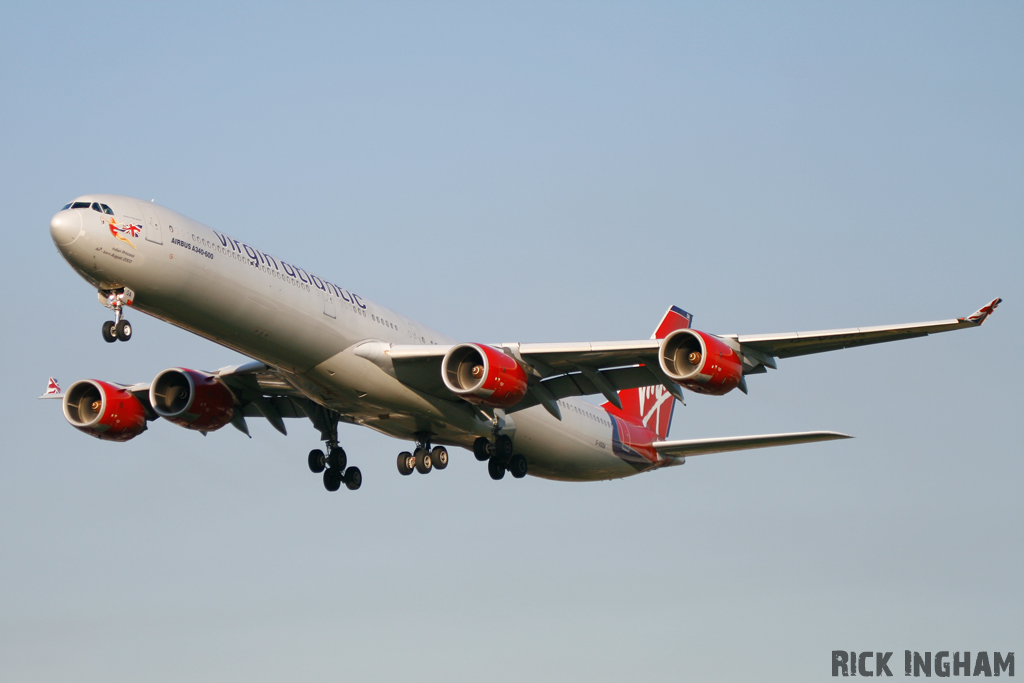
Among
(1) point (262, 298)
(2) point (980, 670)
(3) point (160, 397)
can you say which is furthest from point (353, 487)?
(2) point (980, 670)

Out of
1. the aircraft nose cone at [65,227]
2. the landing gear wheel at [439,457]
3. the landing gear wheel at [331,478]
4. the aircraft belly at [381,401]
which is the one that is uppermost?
the aircraft nose cone at [65,227]

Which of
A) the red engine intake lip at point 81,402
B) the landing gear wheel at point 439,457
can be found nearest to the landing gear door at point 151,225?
the red engine intake lip at point 81,402

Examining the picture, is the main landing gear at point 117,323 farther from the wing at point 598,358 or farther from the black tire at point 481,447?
the black tire at point 481,447

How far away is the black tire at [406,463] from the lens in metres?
35.9

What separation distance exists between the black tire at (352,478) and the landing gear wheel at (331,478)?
0.26 metres

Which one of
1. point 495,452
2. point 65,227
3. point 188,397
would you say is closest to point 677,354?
point 495,452

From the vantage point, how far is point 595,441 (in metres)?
39.7

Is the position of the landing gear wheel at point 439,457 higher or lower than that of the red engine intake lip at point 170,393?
lower

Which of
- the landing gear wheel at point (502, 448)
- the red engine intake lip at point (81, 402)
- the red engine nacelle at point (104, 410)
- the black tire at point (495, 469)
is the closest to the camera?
the landing gear wheel at point (502, 448)

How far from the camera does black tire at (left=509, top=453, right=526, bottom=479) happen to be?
36.9m

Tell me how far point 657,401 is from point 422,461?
1281 cm

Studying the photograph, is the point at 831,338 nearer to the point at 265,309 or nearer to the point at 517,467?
the point at 517,467

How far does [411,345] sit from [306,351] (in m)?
3.43

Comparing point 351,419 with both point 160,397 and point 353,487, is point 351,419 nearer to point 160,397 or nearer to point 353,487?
point 353,487
